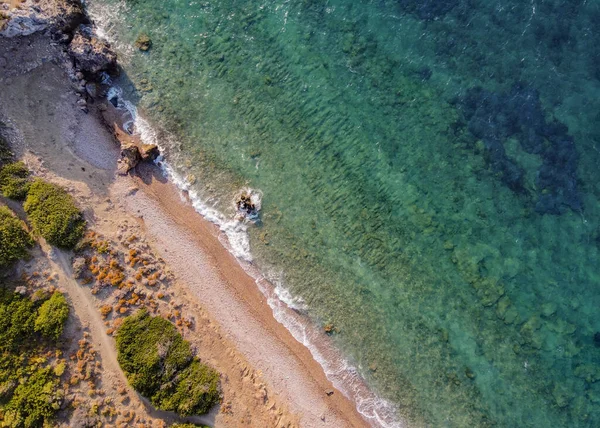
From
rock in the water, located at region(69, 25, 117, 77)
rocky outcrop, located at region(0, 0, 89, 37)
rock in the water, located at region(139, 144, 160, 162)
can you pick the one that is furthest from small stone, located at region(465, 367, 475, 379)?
rocky outcrop, located at region(0, 0, 89, 37)

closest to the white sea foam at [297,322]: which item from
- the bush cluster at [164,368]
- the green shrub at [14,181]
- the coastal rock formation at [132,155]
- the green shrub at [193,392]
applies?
the coastal rock formation at [132,155]

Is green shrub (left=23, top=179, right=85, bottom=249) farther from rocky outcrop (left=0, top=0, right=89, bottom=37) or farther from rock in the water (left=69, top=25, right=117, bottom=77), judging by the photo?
rocky outcrop (left=0, top=0, right=89, bottom=37)

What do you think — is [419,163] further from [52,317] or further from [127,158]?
[52,317]

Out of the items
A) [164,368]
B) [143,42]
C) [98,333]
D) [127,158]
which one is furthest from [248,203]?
[143,42]

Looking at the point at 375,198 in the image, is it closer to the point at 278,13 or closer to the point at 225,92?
the point at 225,92

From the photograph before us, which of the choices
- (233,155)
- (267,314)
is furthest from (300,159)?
(267,314)

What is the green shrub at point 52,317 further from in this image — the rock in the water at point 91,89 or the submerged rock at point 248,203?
the rock in the water at point 91,89
